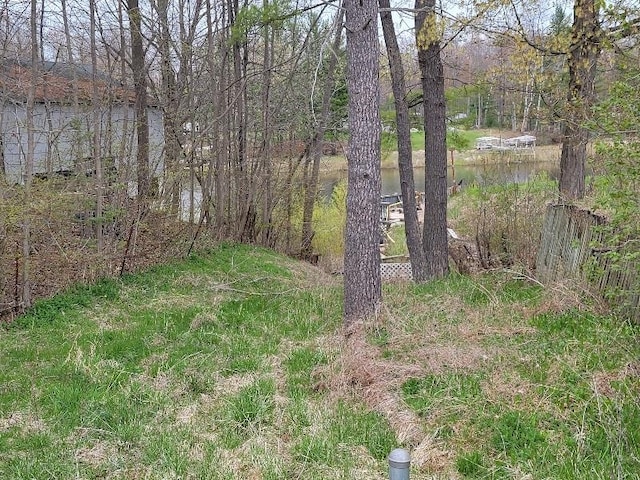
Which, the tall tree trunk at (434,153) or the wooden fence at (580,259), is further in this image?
the tall tree trunk at (434,153)

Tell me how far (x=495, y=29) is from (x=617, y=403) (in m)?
5.71

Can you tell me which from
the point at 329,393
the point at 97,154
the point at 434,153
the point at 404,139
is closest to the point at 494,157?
the point at 434,153

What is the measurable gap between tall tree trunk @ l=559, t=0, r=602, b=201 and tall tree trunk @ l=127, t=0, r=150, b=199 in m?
6.50

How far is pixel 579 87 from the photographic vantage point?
26.4 feet

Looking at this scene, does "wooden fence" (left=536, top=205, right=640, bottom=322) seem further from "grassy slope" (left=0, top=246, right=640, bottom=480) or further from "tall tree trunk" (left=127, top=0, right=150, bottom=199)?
"tall tree trunk" (left=127, top=0, right=150, bottom=199)

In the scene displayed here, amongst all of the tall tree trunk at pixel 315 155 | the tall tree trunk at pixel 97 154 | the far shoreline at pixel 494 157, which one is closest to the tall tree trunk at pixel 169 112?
the tall tree trunk at pixel 97 154

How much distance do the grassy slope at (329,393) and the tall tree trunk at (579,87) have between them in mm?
2072

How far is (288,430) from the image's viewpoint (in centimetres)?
366

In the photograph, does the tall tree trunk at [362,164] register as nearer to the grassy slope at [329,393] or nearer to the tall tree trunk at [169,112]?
the grassy slope at [329,393]

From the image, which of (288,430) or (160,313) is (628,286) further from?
(160,313)

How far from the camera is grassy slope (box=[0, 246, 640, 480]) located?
321 centimetres

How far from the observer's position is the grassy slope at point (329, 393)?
321 cm

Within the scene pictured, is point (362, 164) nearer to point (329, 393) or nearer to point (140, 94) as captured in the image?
point (329, 393)

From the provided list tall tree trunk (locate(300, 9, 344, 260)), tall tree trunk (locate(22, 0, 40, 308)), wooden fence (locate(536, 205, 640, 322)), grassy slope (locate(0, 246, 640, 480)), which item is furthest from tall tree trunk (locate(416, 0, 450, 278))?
tall tree trunk (locate(22, 0, 40, 308))
